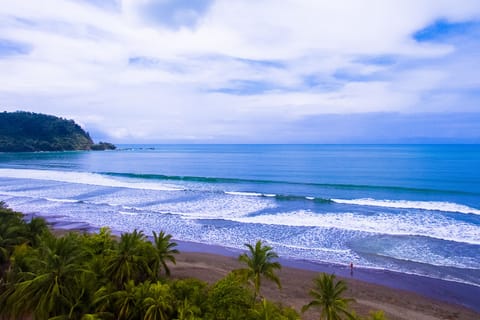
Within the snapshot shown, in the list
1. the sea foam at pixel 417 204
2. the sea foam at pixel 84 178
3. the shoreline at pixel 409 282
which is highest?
the sea foam at pixel 417 204

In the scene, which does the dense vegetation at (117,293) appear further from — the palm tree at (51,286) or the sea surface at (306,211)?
the sea surface at (306,211)

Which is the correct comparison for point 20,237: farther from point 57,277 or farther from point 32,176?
point 32,176

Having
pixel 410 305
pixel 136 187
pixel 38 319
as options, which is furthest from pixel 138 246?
pixel 136 187

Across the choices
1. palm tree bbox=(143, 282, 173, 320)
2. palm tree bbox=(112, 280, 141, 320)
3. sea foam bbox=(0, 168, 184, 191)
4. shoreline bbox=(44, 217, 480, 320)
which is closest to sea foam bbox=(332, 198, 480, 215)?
shoreline bbox=(44, 217, 480, 320)

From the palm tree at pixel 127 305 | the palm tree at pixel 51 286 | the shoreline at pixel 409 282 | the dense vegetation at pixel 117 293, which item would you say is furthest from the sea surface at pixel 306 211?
the palm tree at pixel 51 286

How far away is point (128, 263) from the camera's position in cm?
1869

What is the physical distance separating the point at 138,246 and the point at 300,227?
77.4ft

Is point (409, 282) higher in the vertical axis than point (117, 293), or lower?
lower

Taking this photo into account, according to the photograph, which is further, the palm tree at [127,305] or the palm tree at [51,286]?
the palm tree at [127,305]

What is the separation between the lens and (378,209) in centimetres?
4741

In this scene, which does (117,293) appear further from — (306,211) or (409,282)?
(306,211)

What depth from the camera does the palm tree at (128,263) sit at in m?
18.4

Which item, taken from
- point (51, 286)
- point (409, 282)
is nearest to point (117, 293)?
point (51, 286)

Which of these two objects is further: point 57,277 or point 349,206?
point 349,206
